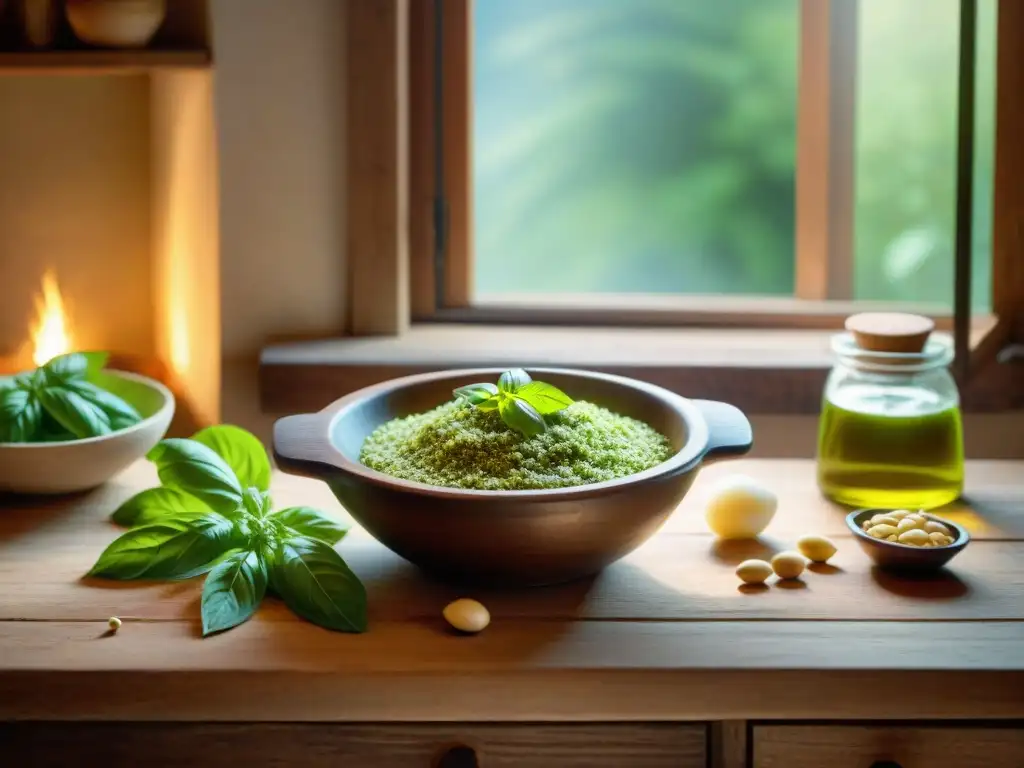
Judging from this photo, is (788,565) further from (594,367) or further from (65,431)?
(65,431)

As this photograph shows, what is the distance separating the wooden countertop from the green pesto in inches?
4.3

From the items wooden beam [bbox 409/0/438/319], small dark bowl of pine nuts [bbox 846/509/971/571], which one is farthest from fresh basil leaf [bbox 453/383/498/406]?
wooden beam [bbox 409/0/438/319]

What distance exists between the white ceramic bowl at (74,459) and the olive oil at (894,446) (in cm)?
71

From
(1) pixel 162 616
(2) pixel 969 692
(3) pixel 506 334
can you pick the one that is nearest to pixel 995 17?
(3) pixel 506 334

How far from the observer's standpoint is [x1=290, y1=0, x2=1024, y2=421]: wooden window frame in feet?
5.18

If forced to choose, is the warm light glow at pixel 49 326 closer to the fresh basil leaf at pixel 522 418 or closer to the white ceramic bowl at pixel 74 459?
the white ceramic bowl at pixel 74 459

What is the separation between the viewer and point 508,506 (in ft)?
3.22

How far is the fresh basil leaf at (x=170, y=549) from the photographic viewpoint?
1.12 meters

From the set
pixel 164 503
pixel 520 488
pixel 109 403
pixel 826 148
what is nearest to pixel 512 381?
pixel 520 488

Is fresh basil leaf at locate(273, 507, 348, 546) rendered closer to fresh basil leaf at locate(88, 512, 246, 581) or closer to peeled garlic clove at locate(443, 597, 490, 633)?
fresh basil leaf at locate(88, 512, 246, 581)

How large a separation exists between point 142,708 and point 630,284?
3.74 ft

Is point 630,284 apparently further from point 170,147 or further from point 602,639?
point 602,639

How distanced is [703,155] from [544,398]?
2.93ft

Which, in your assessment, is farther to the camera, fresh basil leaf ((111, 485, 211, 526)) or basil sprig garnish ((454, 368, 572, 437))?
fresh basil leaf ((111, 485, 211, 526))
